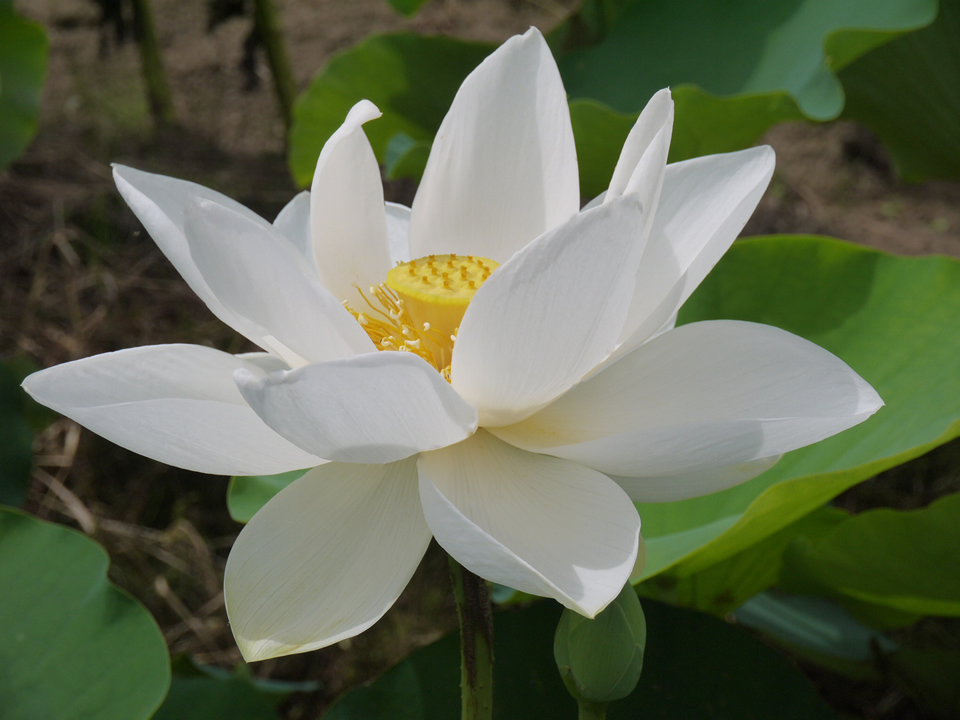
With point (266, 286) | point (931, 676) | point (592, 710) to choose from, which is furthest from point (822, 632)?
point (266, 286)

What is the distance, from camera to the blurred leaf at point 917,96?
145 centimetres

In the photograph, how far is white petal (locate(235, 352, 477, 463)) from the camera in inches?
16.2

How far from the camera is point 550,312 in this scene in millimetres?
452

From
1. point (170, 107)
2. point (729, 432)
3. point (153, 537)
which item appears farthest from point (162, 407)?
point (170, 107)

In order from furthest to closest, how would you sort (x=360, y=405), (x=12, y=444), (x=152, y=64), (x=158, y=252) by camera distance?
(x=152, y=64) < (x=158, y=252) < (x=12, y=444) < (x=360, y=405)

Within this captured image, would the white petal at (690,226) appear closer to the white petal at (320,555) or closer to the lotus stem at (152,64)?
the white petal at (320,555)

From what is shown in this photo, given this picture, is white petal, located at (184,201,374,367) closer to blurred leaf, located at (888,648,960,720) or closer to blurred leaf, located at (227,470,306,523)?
blurred leaf, located at (227,470,306,523)

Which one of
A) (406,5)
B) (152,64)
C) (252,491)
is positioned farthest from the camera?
(152,64)

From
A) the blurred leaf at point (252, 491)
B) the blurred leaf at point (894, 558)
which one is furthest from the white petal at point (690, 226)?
the blurred leaf at point (252, 491)

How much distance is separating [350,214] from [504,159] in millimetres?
127

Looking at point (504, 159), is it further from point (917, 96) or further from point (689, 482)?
point (917, 96)

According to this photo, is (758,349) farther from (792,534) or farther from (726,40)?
(726,40)

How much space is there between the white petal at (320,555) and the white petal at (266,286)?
0.08m

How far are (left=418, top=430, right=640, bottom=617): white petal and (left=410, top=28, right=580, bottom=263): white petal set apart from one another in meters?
0.21
